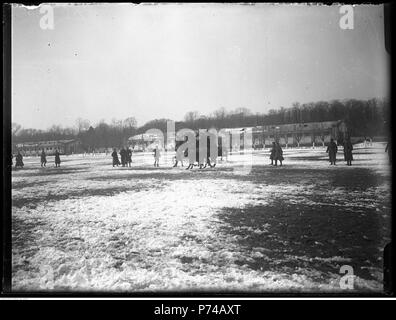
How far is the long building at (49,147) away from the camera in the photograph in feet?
10.7

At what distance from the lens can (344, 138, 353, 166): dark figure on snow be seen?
328 cm

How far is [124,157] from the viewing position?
138 inches

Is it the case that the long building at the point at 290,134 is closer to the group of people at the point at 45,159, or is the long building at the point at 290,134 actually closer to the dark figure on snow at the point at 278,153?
the dark figure on snow at the point at 278,153

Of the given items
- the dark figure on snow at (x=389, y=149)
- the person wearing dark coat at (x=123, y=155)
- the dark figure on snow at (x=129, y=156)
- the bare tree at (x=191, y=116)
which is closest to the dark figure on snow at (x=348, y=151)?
the dark figure on snow at (x=389, y=149)

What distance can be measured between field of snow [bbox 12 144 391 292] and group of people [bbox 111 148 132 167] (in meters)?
0.10

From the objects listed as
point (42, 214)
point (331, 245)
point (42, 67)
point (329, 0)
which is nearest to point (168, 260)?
point (42, 214)

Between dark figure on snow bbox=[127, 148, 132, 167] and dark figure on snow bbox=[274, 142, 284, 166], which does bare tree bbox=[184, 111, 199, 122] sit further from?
dark figure on snow bbox=[274, 142, 284, 166]

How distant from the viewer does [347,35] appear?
123 inches

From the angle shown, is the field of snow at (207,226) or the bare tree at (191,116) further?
the bare tree at (191,116)

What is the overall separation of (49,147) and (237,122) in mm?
2789

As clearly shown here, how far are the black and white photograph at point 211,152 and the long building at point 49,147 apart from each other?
0.02 m

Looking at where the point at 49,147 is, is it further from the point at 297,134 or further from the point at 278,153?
the point at 297,134

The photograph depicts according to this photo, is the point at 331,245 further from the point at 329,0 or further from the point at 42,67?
the point at 42,67

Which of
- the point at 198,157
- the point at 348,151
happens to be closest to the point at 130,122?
the point at 198,157
